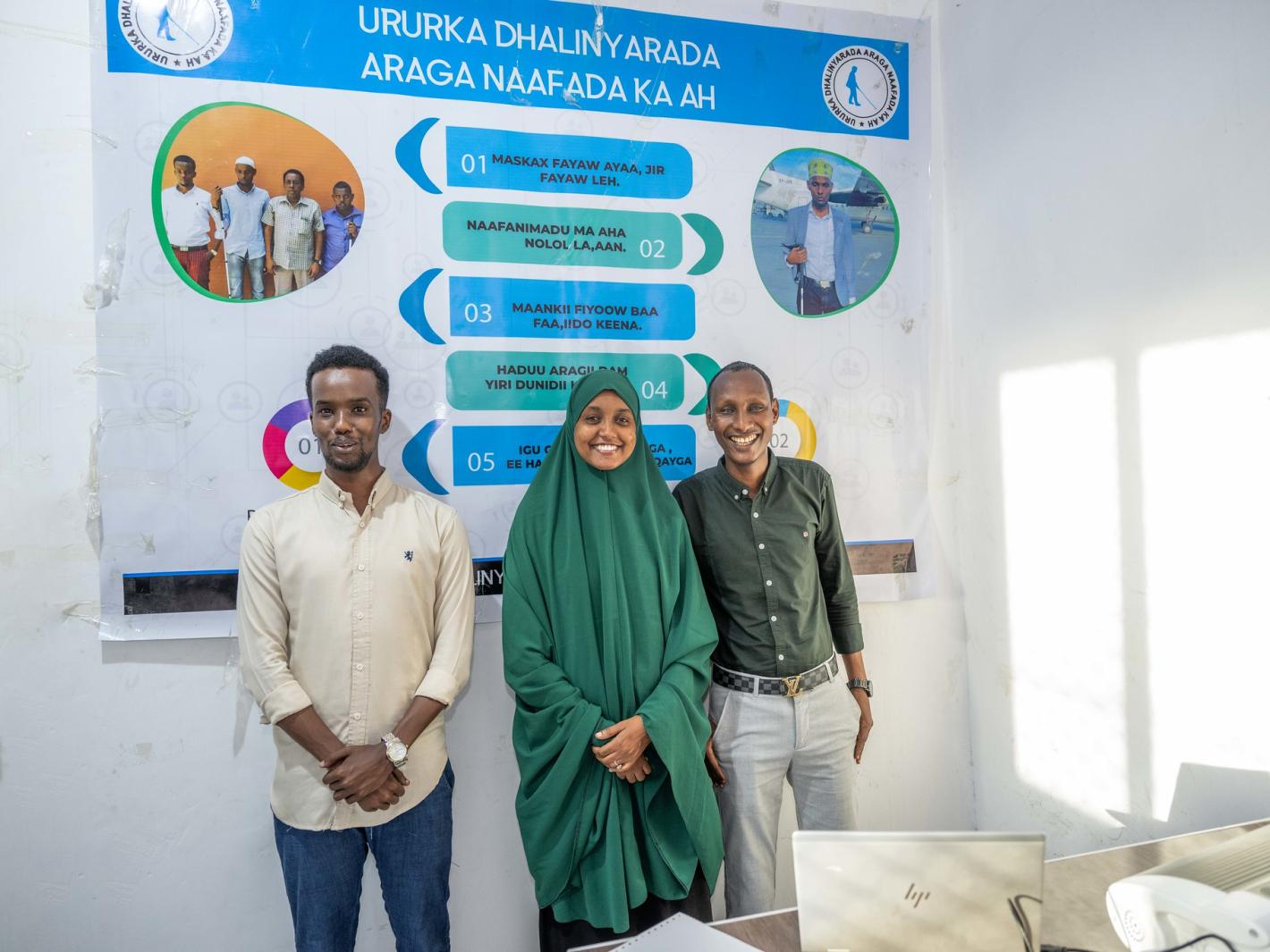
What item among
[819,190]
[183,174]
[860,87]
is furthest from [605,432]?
[860,87]

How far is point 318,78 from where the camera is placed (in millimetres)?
1920

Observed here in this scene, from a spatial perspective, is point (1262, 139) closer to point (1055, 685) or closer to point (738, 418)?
point (738, 418)

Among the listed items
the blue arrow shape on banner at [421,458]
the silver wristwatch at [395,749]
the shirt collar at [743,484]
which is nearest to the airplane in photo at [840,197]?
the shirt collar at [743,484]

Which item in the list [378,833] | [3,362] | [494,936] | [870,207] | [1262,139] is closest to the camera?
[1262,139]

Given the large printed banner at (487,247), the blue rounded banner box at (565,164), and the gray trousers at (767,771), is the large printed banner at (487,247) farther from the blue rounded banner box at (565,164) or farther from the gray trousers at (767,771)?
the gray trousers at (767,771)

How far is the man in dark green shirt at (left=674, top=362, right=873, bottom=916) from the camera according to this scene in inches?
71.3

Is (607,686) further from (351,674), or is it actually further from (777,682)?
(351,674)

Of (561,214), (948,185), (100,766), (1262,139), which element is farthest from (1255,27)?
(100,766)

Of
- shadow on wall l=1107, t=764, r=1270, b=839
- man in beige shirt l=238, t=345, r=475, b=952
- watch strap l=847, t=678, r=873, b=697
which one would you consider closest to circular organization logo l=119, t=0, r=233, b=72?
man in beige shirt l=238, t=345, r=475, b=952

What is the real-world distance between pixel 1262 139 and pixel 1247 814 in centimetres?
138

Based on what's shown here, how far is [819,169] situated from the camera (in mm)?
2264

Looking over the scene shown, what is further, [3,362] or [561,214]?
[561,214]

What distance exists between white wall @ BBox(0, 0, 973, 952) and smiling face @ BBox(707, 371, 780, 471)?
1.39m

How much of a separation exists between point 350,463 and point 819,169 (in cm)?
161
